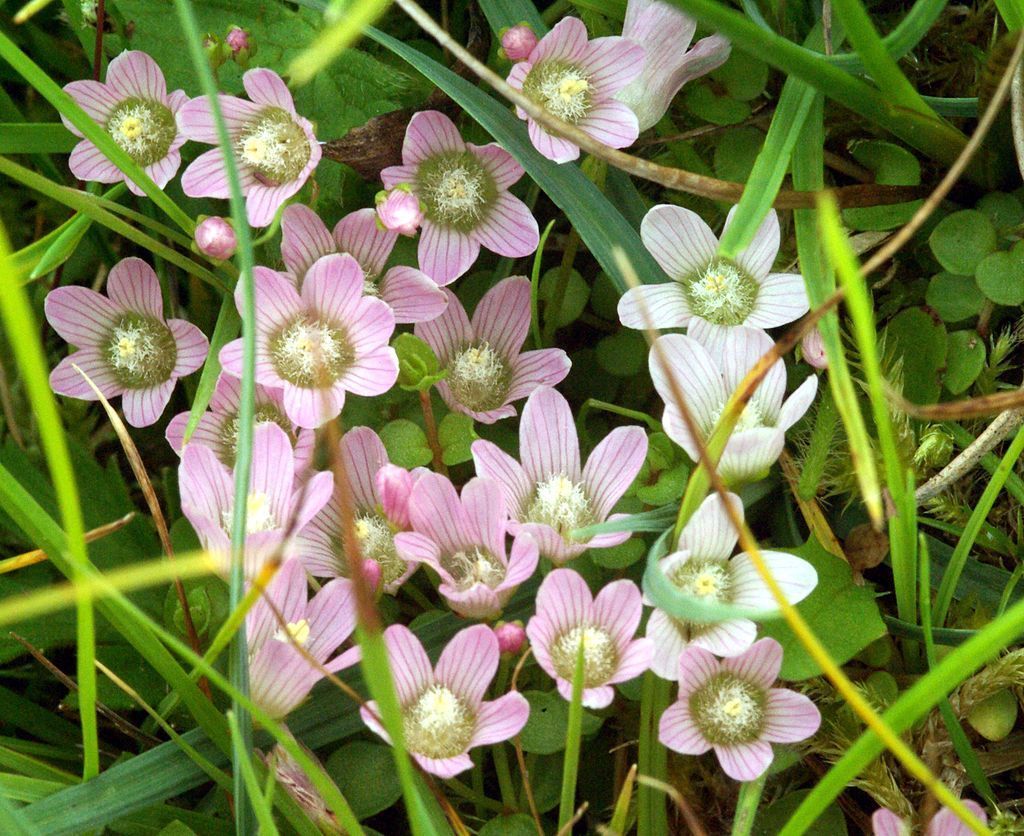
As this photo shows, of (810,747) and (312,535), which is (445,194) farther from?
(810,747)

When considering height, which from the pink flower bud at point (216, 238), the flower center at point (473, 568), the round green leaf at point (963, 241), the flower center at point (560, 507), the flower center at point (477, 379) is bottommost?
the flower center at point (473, 568)

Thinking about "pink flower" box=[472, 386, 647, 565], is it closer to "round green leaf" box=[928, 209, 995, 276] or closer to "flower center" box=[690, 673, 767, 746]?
"flower center" box=[690, 673, 767, 746]

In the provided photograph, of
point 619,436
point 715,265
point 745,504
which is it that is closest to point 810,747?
point 745,504

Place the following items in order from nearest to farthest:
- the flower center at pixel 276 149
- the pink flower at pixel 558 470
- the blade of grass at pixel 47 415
Answer: the blade of grass at pixel 47 415
the pink flower at pixel 558 470
the flower center at pixel 276 149

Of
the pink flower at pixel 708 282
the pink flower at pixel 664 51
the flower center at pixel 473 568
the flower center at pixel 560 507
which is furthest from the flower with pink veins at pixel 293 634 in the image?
the pink flower at pixel 664 51

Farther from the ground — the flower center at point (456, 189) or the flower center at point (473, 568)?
the flower center at point (456, 189)

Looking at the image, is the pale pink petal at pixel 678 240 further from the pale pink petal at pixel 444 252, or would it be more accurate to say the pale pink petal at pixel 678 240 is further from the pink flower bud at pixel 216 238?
the pink flower bud at pixel 216 238

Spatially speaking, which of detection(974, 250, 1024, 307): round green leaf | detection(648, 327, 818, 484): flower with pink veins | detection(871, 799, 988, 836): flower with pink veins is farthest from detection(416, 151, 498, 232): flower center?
detection(871, 799, 988, 836): flower with pink veins

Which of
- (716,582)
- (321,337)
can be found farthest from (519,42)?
(716,582)

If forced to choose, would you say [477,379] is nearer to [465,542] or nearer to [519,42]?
[465,542]
